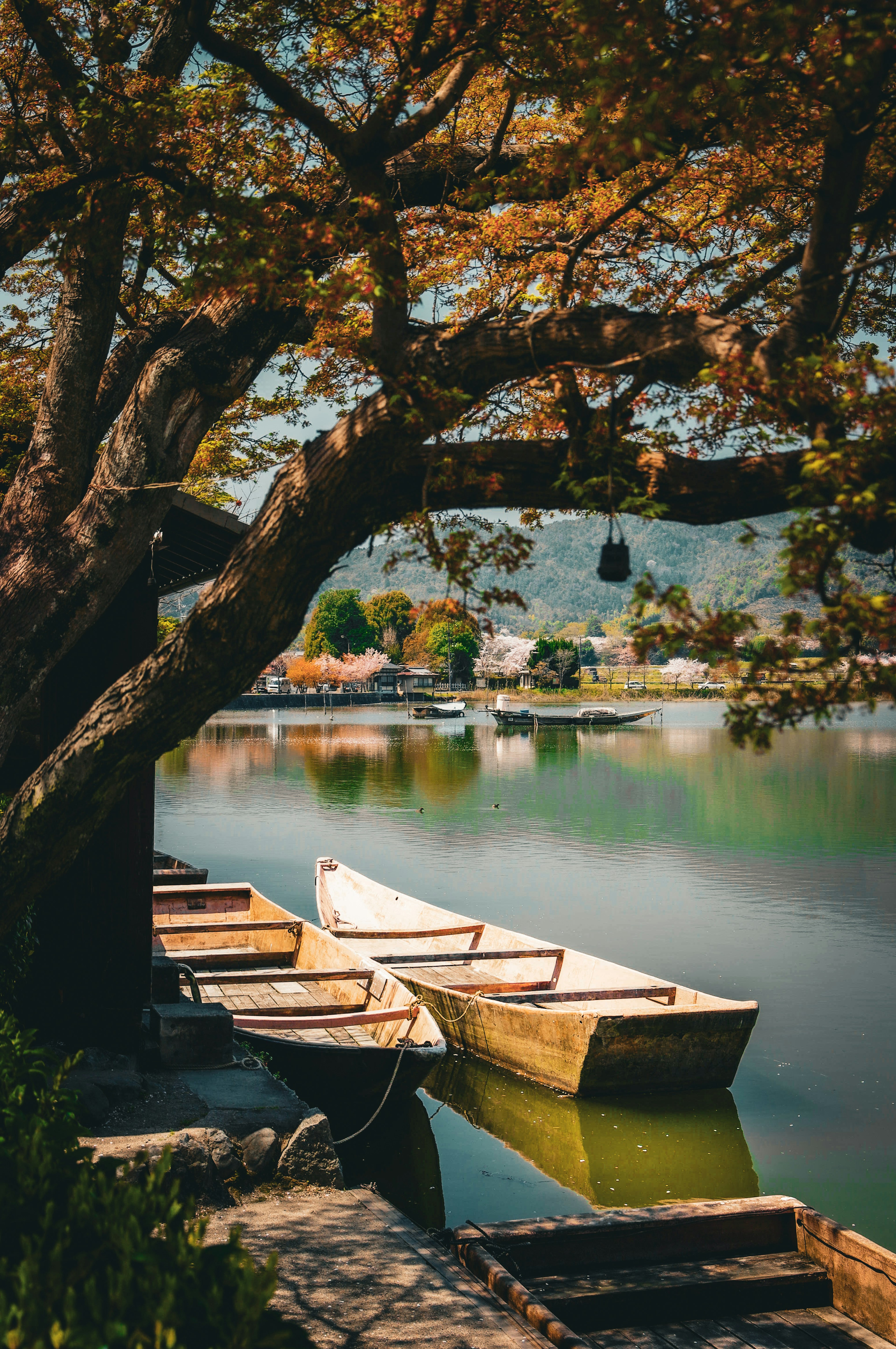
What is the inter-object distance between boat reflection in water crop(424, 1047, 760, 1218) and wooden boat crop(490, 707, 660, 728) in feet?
213

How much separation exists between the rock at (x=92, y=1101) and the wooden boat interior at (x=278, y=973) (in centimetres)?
165

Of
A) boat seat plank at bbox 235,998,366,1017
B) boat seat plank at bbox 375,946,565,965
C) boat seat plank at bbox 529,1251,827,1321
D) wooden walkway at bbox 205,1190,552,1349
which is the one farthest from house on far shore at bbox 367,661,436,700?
wooden walkway at bbox 205,1190,552,1349

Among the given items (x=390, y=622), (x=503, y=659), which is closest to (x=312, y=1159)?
(x=390, y=622)

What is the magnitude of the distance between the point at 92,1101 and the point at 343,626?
13259cm

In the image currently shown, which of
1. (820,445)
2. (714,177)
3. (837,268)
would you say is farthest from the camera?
(714,177)

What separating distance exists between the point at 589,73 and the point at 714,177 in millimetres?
3050

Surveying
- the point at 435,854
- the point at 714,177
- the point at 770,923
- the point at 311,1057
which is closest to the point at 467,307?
the point at 714,177

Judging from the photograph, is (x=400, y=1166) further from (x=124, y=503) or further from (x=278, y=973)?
(x=124, y=503)

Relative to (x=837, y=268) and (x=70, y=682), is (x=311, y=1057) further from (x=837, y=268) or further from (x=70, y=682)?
(x=837, y=268)

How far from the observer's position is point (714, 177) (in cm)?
669

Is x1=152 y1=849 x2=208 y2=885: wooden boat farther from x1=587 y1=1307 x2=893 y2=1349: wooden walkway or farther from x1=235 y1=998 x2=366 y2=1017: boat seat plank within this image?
x1=587 y1=1307 x2=893 y2=1349: wooden walkway

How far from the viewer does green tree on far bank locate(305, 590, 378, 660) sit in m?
136

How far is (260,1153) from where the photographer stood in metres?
6.13

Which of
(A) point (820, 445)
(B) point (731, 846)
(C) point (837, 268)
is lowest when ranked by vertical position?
(B) point (731, 846)
